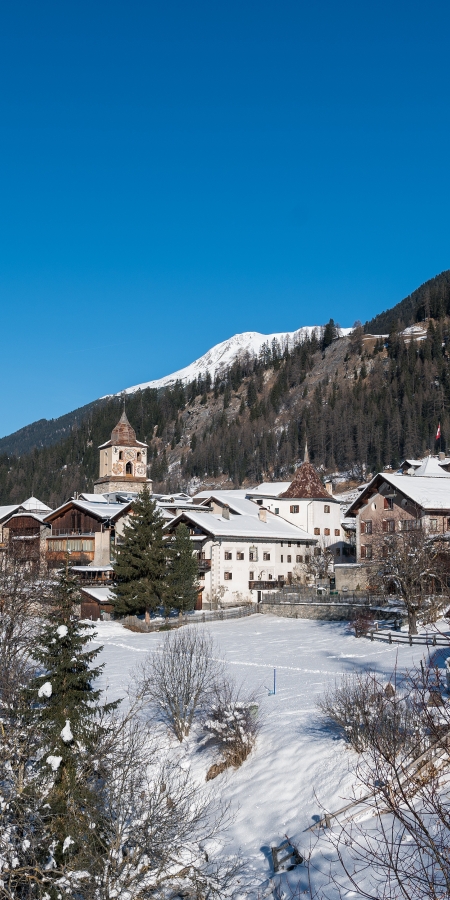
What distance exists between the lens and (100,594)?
192ft

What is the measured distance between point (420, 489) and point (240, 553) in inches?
583

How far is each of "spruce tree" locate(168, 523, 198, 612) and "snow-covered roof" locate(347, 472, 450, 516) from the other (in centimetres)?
1470

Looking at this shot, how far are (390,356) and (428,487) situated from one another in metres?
127

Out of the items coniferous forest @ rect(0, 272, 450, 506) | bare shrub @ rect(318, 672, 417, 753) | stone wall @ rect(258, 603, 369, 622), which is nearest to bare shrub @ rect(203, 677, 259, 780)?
bare shrub @ rect(318, 672, 417, 753)

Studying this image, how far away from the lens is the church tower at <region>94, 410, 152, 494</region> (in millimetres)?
97500

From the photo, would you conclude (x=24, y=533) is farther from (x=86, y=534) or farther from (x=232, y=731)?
(x=232, y=731)

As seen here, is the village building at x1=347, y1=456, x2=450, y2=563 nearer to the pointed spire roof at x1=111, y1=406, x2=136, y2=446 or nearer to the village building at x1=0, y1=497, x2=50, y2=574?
the village building at x1=0, y1=497, x2=50, y2=574

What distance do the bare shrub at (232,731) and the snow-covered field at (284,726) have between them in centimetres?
39

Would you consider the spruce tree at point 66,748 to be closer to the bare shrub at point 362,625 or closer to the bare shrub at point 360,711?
the bare shrub at point 360,711

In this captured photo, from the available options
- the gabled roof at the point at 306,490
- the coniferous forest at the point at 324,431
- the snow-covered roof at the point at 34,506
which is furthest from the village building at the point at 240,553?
the coniferous forest at the point at 324,431

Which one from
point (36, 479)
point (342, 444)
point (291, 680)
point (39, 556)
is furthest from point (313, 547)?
point (36, 479)

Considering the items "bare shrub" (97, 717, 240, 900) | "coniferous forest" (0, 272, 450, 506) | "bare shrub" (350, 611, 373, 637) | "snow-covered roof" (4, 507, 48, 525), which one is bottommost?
"bare shrub" (97, 717, 240, 900)

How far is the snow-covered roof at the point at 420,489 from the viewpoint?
56406 mm

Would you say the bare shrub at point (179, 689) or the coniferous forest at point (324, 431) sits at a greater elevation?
the coniferous forest at point (324, 431)
